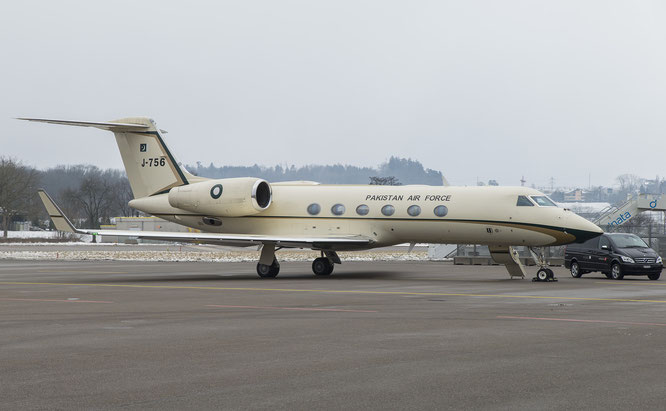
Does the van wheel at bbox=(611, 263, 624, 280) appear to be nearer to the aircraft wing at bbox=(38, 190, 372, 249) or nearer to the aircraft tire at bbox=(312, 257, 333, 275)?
the aircraft wing at bbox=(38, 190, 372, 249)

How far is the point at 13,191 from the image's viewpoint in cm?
8112

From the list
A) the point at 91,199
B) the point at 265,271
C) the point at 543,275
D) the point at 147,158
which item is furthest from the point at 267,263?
the point at 91,199

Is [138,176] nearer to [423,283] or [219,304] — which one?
[423,283]

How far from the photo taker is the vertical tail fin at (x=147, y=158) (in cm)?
2977

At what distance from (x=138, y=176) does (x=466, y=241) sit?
12.5 metres

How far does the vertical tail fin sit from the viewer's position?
2977cm

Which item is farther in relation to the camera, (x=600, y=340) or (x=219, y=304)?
(x=219, y=304)

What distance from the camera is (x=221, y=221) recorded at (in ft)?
95.4

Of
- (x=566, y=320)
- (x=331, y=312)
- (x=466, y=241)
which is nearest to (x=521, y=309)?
(x=566, y=320)

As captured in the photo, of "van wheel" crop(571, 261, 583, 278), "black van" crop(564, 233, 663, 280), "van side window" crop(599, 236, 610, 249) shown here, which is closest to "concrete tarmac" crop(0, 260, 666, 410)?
"black van" crop(564, 233, 663, 280)

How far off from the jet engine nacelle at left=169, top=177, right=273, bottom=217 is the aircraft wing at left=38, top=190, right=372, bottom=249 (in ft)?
8.14

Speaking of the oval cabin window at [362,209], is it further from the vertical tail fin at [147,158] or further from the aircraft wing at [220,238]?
the vertical tail fin at [147,158]

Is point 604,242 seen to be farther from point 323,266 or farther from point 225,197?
point 225,197

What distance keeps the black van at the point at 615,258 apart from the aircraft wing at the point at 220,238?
7.68 metres
